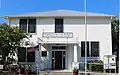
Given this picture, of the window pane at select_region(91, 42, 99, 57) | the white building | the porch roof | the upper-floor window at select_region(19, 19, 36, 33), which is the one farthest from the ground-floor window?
the window pane at select_region(91, 42, 99, 57)

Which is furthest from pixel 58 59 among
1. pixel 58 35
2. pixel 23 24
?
pixel 23 24

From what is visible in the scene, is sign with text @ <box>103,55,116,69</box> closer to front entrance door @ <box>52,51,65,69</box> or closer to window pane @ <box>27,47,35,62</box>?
front entrance door @ <box>52,51,65,69</box>

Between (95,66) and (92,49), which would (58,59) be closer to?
(92,49)

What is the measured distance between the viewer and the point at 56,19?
1161 inches

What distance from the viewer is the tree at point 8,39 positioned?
25.4 meters

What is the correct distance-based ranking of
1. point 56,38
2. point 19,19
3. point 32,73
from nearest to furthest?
point 32,73 → point 56,38 → point 19,19

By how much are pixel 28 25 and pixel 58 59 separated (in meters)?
4.97

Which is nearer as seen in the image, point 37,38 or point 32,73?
point 32,73

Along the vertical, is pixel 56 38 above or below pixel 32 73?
above

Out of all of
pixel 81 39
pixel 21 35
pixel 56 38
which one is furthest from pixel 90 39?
pixel 21 35

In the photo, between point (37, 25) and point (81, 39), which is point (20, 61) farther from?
point (81, 39)

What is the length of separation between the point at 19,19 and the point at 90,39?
26.7 ft

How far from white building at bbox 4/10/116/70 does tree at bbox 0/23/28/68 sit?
2.99 meters

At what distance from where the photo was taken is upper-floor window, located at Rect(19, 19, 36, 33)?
29.5 meters
